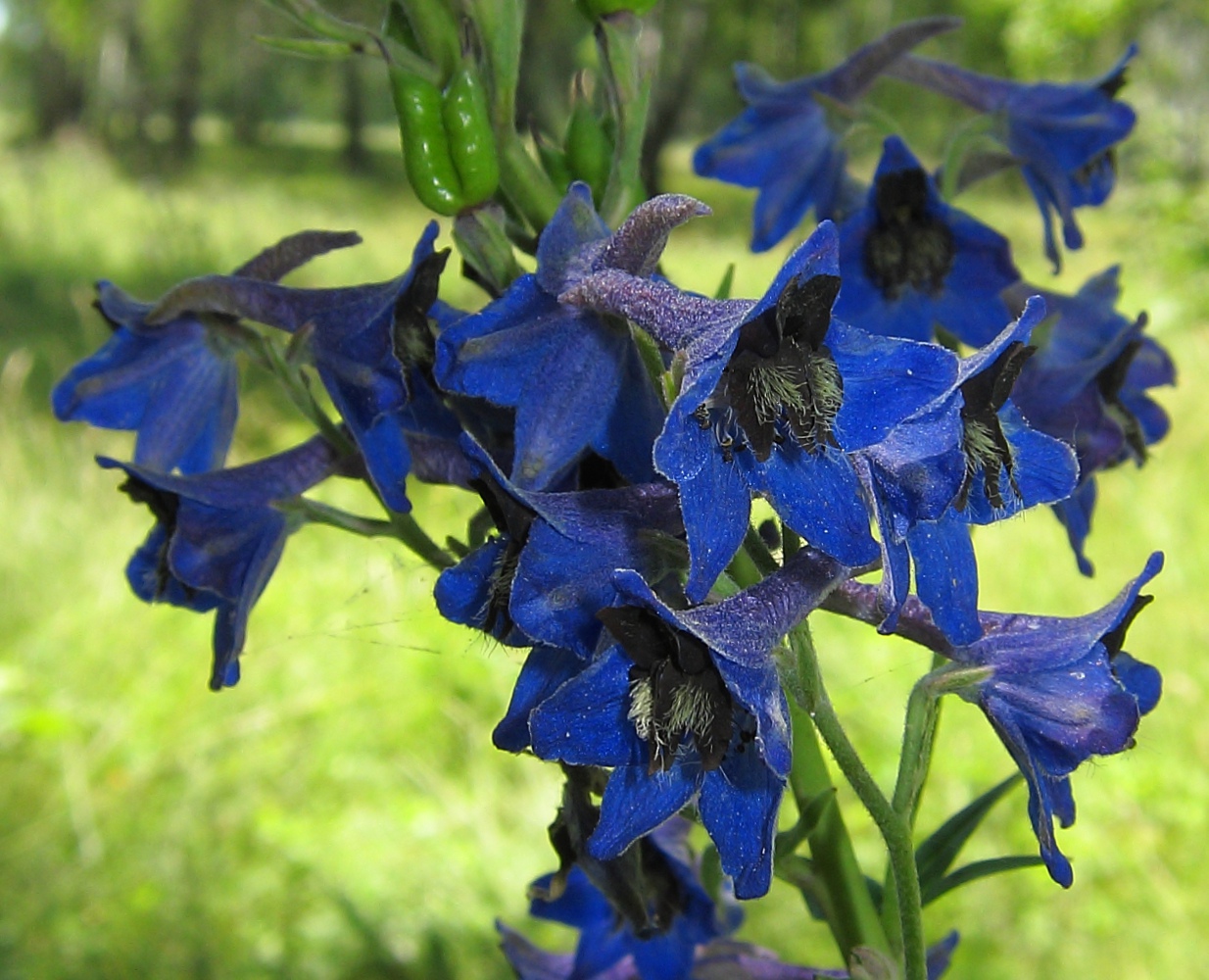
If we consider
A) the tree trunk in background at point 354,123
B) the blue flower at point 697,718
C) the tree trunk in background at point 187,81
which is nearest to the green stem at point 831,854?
the blue flower at point 697,718

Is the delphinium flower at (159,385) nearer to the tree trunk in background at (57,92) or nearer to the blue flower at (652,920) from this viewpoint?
the blue flower at (652,920)

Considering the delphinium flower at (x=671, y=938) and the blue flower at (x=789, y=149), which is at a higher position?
the blue flower at (x=789, y=149)

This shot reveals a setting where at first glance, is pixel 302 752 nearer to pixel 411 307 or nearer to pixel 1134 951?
pixel 1134 951

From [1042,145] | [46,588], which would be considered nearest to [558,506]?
[1042,145]

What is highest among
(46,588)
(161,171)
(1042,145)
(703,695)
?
(1042,145)

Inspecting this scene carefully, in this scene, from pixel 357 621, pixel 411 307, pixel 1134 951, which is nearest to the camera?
pixel 411 307

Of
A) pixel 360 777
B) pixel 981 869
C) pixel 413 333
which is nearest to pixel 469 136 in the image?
pixel 413 333

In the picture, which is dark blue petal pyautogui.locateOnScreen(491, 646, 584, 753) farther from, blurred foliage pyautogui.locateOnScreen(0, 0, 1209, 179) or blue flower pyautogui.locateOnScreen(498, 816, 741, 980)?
blurred foliage pyautogui.locateOnScreen(0, 0, 1209, 179)
